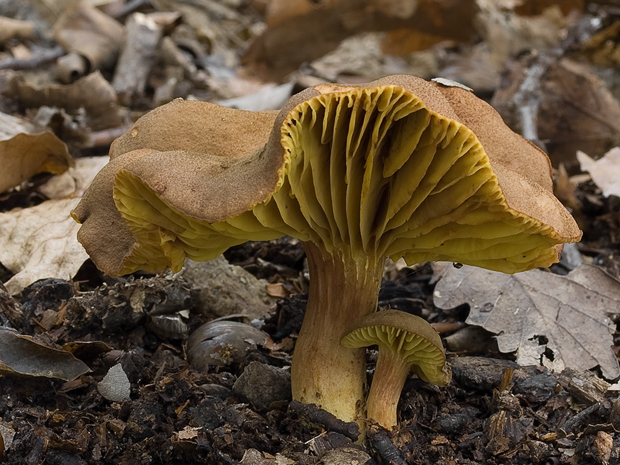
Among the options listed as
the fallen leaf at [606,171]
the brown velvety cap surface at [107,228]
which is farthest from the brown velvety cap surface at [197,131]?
the fallen leaf at [606,171]

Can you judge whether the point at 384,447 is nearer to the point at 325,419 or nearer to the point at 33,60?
the point at 325,419

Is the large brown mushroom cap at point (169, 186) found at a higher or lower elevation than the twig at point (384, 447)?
higher

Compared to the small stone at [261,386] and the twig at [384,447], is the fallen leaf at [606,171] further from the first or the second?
the small stone at [261,386]

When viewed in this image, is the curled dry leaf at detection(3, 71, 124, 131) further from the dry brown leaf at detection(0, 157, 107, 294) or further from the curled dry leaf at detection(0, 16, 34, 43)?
the curled dry leaf at detection(0, 16, 34, 43)

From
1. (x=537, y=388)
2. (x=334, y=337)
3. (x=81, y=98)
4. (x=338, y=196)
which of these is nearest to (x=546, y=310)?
(x=537, y=388)

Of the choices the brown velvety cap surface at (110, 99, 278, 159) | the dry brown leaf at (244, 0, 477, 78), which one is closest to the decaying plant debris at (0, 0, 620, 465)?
the brown velvety cap surface at (110, 99, 278, 159)

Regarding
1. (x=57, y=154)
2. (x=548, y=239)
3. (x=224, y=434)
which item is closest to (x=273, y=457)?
(x=224, y=434)
